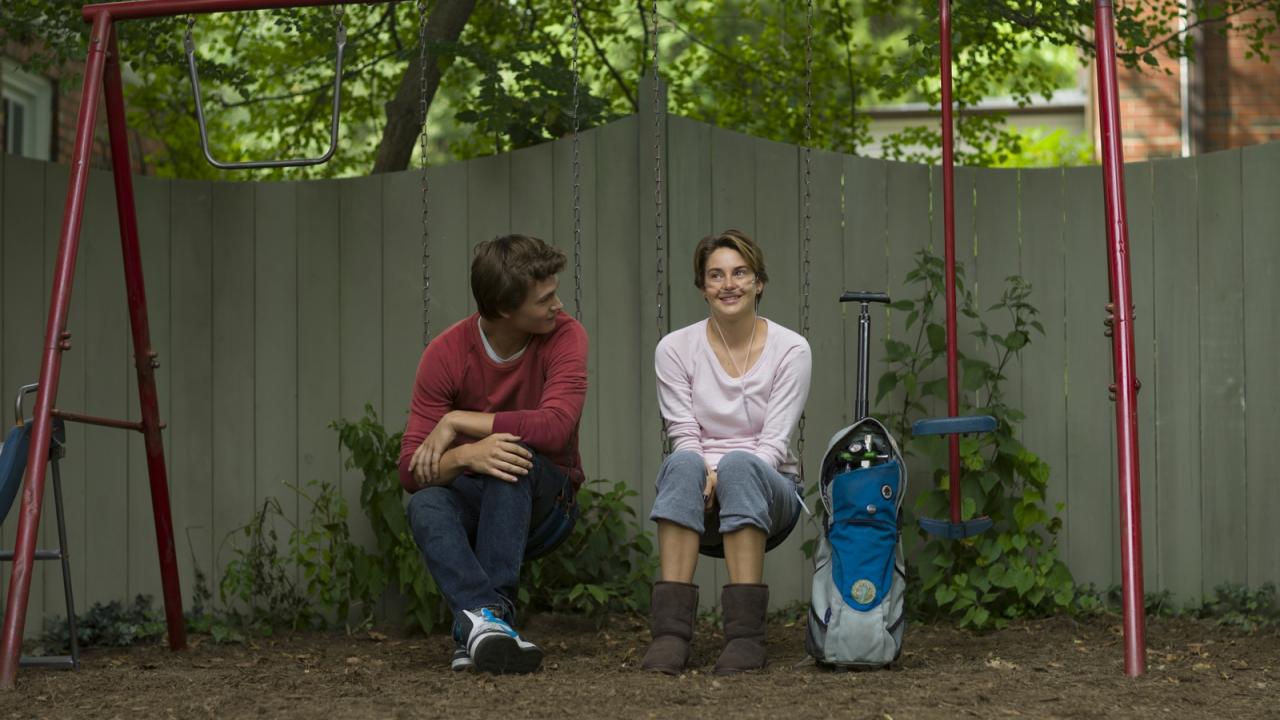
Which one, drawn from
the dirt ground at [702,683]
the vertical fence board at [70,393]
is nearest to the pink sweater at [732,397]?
the dirt ground at [702,683]

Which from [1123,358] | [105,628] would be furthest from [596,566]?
[1123,358]

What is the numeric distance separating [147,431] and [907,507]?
7.39 ft

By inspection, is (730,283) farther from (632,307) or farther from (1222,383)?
(1222,383)

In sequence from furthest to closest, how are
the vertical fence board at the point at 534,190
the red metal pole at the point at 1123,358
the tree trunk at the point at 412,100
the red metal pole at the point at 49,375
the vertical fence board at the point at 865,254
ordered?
the tree trunk at the point at 412,100 → the vertical fence board at the point at 534,190 → the vertical fence board at the point at 865,254 → the red metal pole at the point at 49,375 → the red metal pole at the point at 1123,358

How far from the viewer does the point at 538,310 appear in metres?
3.28

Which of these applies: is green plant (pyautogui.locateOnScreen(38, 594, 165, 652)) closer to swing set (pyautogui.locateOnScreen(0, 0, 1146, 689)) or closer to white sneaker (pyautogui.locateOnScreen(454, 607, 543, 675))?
swing set (pyautogui.locateOnScreen(0, 0, 1146, 689))

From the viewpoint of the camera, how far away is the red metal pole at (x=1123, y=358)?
293 centimetres

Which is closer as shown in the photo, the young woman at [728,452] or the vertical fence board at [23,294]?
the young woman at [728,452]

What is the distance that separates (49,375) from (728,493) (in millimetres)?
1649

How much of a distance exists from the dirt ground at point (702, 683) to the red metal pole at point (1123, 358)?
0.14 metres

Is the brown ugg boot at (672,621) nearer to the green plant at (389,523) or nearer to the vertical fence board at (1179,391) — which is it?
the green plant at (389,523)

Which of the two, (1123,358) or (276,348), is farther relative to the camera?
(276,348)

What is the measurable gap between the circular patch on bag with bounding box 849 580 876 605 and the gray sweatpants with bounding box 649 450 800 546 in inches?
9.5

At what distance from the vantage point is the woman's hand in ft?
10.5
